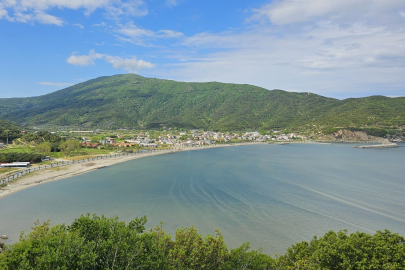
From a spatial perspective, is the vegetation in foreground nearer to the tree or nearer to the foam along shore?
the foam along shore

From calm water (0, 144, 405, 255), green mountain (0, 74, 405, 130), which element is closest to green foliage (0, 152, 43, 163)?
calm water (0, 144, 405, 255)

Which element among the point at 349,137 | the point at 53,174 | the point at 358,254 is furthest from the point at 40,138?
the point at 349,137

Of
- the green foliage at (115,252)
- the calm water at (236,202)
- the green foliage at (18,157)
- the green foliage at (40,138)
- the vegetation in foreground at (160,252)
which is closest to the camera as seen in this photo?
the green foliage at (115,252)

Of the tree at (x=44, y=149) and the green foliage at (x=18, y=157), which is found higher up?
the tree at (x=44, y=149)

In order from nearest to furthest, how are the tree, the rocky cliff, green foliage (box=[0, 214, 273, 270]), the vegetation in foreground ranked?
1. green foliage (box=[0, 214, 273, 270])
2. the vegetation in foreground
3. the tree
4. the rocky cliff

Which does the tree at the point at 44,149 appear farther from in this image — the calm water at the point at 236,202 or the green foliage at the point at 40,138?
the calm water at the point at 236,202

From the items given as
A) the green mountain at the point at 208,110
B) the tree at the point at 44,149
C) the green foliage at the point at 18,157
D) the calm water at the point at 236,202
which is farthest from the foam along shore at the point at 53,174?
the green mountain at the point at 208,110

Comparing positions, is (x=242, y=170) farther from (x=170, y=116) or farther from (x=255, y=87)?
(x=255, y=87)
